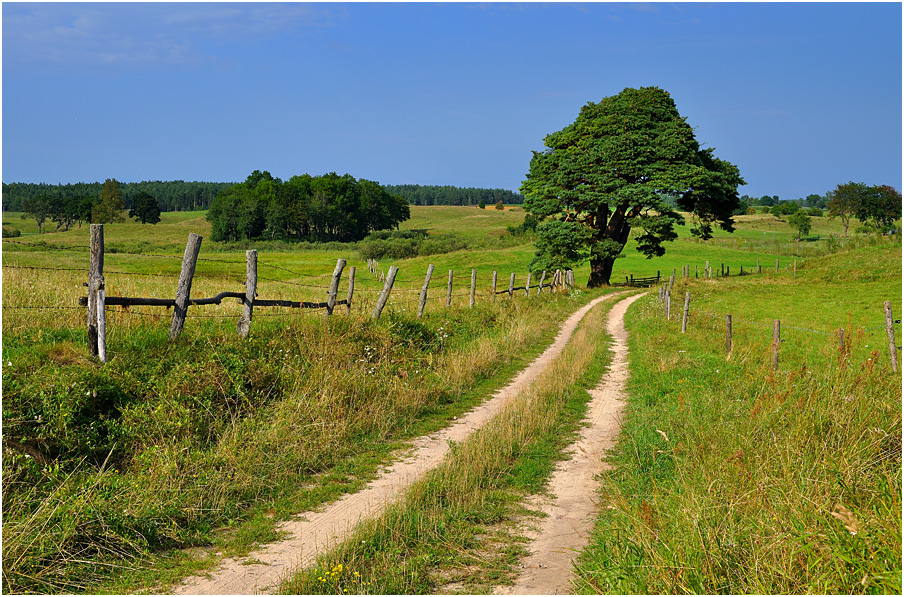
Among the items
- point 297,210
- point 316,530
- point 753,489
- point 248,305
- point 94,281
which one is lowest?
point 316,530

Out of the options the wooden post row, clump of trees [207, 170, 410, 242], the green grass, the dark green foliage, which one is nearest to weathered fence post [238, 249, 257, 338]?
the wooden post row

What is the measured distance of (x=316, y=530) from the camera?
5.95m

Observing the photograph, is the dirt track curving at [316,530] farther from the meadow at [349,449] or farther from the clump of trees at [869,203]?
the clump of trees at [869,203]

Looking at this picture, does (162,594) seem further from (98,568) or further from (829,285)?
(829,285)

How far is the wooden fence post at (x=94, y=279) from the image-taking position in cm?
835

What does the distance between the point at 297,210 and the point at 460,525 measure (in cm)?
10588

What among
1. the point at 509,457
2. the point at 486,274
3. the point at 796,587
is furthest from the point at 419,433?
the point at 486,274

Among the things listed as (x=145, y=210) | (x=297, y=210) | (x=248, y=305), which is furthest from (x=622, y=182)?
(x=145, y=210)

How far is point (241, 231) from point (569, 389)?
10130 cm

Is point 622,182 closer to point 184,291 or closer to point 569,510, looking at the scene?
point 184,291

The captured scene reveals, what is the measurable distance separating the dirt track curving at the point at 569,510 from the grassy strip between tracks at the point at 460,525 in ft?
0.57

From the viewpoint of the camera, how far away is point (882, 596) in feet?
11.0

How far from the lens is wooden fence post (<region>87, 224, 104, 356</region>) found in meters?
8.35

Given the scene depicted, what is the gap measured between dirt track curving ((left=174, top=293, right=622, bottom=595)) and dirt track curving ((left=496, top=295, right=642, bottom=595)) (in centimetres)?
156
